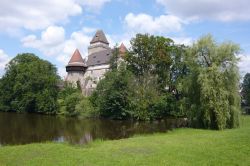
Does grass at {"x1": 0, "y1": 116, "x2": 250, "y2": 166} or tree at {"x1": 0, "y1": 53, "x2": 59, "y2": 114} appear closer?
grass at {"x1": 0, "y1": 116, "x2": 250, "y2": 166}

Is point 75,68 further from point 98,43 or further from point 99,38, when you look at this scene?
point 99,38

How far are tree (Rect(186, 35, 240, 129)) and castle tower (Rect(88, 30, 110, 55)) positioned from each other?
171ft

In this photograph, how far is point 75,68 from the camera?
69.2 metres

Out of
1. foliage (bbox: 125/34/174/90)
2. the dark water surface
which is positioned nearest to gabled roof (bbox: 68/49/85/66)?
foliage (bbox: 125/34/174/90)

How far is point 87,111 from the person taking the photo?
4575cm

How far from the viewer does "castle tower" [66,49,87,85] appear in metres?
68.9

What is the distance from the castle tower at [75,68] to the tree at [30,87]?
791cm

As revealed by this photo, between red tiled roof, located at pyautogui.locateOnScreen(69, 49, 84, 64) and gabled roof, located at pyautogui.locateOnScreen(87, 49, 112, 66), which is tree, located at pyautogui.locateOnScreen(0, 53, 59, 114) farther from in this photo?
gabled roof, located at pyautogui.locateOnScreen(87, 49, 112, 66)

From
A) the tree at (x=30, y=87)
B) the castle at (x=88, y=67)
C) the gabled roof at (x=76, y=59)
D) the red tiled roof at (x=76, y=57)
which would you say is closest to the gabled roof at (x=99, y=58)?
the castle at (x=88, y=67)

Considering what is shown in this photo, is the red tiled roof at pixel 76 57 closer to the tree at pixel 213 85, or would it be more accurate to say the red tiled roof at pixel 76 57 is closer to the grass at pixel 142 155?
the tree at pixel 213 85

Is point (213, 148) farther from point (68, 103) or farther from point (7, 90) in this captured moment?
point (7, 90)

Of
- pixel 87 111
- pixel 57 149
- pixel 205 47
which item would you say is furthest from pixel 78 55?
pixel 57 149

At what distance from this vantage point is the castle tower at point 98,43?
7881cm

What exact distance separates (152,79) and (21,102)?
26645 millimetres
